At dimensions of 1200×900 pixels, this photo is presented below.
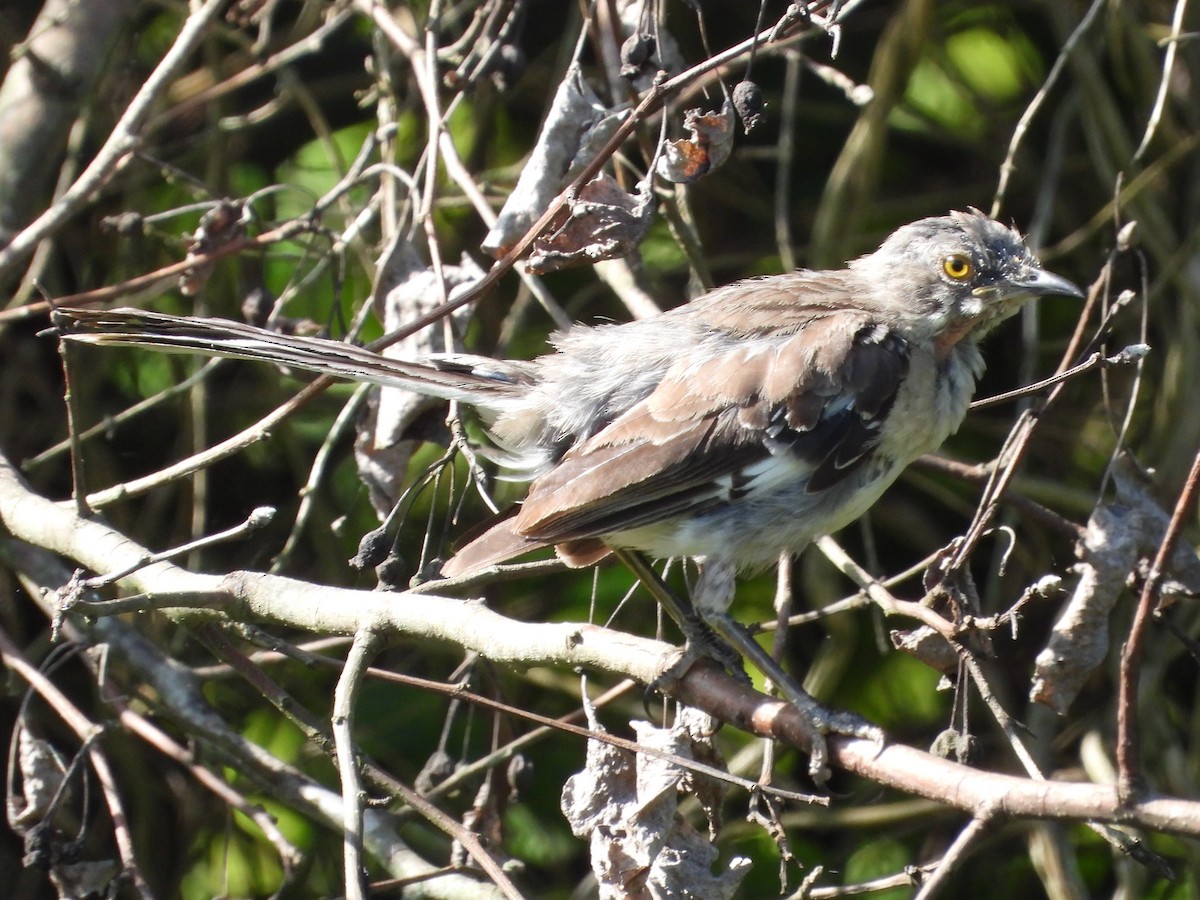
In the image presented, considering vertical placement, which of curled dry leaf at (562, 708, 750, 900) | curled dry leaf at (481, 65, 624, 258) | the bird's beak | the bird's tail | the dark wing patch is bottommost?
curled dry leaf at (562, 708, 750, 900)

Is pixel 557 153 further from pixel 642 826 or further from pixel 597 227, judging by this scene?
pixel 642 826

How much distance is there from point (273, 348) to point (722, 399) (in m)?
1.02

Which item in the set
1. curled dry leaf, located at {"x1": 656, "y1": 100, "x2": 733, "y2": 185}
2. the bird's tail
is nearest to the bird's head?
curled dry leaf, located at {"x1": 656, "y1": 100, "x2": 733, "y2": 185}

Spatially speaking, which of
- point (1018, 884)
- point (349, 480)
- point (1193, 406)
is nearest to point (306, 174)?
point (349, 480)

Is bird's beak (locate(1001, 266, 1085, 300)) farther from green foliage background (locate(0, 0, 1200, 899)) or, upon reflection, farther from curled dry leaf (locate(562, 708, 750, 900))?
curled dry leaf (locate(562, 708, 750, 900))

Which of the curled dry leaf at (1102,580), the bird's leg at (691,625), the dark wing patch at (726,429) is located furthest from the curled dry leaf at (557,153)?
the curled dry leaf at (1102,580)

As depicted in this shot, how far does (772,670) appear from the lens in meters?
2.68

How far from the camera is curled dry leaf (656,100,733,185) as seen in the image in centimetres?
272

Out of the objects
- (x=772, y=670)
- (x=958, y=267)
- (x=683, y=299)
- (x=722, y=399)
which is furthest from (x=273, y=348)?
(x=683, y=299)

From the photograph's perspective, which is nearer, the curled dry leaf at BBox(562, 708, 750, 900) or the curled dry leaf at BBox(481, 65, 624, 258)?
the curled dry leaf at BBox(562, 708, 750, 900)

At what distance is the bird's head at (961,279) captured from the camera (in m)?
3.25

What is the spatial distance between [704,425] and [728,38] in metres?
2.54

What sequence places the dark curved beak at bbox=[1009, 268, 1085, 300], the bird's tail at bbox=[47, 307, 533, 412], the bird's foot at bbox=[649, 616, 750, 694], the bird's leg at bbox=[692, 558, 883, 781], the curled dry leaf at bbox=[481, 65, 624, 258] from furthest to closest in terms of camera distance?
the dark curved beak at bbox=[1009, 268, 1085, 300] < the curled dry leaf at bbox=[481, 65, 624, 258] < the bird's tail at bbox=[47, 307, 533, 412] < the bird's foot at bbox=[649, 616, 750, 694] < the bird's leg at bbox=[692, 558, 883, 781]

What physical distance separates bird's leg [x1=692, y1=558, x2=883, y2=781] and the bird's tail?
0.69 m
